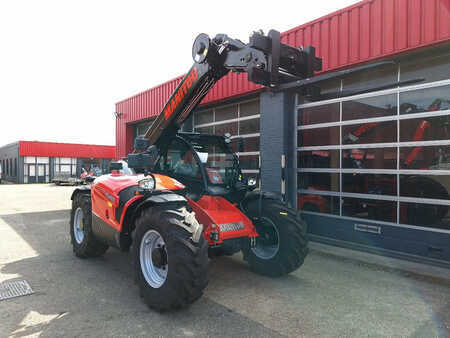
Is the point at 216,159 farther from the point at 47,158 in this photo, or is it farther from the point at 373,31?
the point at 47,158

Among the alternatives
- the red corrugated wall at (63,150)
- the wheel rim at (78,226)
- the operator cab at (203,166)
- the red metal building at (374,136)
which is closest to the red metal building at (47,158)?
the red corrugated wall at (63,150)

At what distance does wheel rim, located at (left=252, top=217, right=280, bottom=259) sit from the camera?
488 centimetres

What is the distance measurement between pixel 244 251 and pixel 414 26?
5286mm

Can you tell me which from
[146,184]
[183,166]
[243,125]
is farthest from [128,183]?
[243,125]

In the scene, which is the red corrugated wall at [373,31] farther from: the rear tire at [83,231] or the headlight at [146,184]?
the rear tire at [83,231]

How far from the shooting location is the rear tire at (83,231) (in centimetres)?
554

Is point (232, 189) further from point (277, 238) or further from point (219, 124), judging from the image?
point (219, 124)

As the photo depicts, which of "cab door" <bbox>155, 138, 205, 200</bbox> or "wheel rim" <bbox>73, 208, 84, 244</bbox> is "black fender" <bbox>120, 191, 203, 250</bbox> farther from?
"wheel rim" <bbox>73, 208, 84, 244</bbox>

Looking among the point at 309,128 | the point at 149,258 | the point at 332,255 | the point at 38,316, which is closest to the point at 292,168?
the point at 309,128

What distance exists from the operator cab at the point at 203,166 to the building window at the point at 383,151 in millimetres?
3232

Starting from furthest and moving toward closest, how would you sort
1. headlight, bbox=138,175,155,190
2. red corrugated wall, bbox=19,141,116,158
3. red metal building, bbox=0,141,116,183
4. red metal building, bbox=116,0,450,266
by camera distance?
red corrugated wall, bbox=19,141,116,158
red metal building, bbox=0,141,116,183
red metal building, bbox=116,0,450,266
headlight, bbox=138,175,155,190

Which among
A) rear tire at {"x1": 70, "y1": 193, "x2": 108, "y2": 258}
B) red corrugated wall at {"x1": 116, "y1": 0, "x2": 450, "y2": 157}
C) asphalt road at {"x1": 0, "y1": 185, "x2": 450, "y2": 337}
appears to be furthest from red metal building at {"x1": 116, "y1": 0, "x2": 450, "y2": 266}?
rear tire at {"x1": 70, "y1": 193, "x2": 108, "y2": 258}

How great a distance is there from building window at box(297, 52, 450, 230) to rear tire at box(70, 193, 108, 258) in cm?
507

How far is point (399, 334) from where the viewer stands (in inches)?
130
